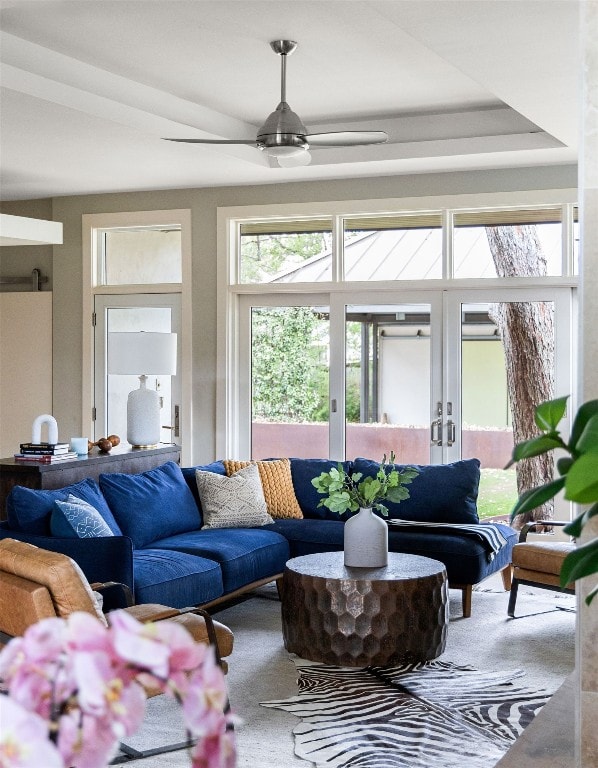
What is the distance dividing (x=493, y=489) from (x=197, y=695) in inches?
261

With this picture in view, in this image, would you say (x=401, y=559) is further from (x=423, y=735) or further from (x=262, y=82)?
(x=262, y=82)

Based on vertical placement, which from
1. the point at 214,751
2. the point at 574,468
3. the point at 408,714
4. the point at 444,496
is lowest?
the point at 408,714

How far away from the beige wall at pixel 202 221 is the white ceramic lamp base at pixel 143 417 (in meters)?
1.44

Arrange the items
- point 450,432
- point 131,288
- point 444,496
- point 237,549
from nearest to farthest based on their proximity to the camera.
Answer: point 237,549
point 444,496
point 450,432
point 131,288

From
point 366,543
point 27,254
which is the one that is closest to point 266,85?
point 366,543

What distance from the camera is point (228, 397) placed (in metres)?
7.86

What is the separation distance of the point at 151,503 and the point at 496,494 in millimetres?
2901

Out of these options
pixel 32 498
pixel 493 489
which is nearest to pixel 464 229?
pixel 493 489

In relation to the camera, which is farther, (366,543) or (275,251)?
A: (275,251)

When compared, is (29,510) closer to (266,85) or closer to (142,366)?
(142,366)

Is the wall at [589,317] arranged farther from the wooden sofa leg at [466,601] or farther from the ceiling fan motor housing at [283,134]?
the wooden sofa leg at [466,601]

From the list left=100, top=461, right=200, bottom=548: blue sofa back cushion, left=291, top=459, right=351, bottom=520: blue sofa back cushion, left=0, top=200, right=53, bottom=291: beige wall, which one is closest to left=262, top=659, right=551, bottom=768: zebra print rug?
left=100, top=461, right=200, bottom=548: blue sofa back cushion

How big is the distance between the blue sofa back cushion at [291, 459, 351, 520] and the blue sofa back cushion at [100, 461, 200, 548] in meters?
0.84

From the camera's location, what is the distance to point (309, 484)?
6.41 m
